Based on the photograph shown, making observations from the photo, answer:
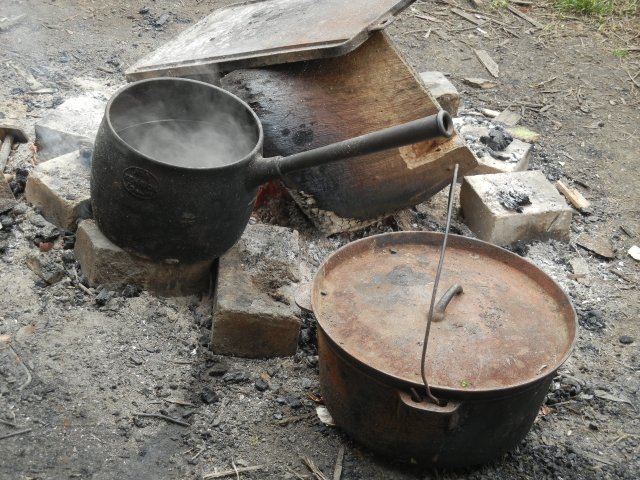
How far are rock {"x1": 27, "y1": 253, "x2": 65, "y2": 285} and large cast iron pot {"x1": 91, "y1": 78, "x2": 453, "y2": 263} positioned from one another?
0.36 meters

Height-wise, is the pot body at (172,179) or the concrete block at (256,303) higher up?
the pot body at (172,179)

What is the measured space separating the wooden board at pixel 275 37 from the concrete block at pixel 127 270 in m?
1.08

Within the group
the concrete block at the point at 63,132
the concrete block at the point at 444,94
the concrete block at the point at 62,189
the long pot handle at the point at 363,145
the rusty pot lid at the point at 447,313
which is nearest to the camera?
the long pot handle at the point at 363,145

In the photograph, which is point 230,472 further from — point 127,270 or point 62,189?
point 62,189

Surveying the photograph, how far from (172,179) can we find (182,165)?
37 centimetres

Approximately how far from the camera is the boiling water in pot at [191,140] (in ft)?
12.7

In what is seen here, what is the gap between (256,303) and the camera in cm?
364

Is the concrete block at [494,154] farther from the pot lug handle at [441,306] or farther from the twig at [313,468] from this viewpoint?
the twig at [313,468]

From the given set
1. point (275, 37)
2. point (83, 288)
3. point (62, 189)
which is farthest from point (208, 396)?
point (275, 37)

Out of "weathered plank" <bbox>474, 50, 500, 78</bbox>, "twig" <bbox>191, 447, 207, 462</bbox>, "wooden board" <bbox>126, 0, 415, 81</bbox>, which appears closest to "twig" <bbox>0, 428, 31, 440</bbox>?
"twig" <bbox>191, 447, 207, 462</bbox>

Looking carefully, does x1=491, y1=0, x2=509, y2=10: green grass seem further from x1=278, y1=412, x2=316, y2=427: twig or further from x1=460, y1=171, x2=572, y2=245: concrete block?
x1=278, y1=412, x2=316, y2=427: twig

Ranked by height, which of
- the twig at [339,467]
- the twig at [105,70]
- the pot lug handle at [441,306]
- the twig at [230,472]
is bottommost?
the twig at [339,467]

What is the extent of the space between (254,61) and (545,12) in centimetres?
500

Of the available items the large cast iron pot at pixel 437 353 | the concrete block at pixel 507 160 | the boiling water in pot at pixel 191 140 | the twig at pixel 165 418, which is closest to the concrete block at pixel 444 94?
the concrete block at pixel 507 160
